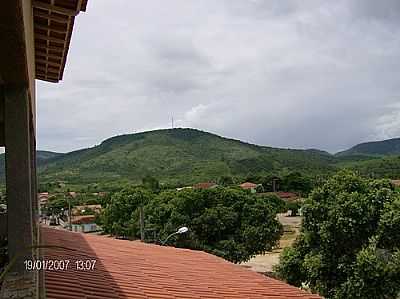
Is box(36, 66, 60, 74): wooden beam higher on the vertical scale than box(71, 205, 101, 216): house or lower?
higher

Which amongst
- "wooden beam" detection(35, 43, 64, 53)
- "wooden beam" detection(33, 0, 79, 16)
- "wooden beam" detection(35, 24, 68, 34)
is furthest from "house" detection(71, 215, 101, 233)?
"wooden beam" detection(33, 0, 79, 16)

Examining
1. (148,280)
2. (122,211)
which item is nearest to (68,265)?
(148,280)

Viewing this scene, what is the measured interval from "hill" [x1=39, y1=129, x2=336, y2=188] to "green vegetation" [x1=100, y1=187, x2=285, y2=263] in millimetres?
50735

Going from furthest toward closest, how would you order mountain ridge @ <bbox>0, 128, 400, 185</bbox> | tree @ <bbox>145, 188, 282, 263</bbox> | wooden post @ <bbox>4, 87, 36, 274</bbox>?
mountain ridge @ <bbox>0, 128, 400, 185</bbox> < tree @ <bbox>145, 188, 282, 263</bbox> < wooden post @ <bbox>4, 87, 36, 274</bbox>

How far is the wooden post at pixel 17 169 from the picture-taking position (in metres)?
2.94

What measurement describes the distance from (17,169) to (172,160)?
320 ft

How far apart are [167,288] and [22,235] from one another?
216cm

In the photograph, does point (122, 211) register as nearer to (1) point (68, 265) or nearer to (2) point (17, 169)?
(1) point (68, 265)

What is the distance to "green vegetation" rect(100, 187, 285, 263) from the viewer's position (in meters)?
20.6

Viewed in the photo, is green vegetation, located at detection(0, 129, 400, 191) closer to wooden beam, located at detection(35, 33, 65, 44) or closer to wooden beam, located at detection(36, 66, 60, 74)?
wooden beam, located at detection(36, 66, 60, 74)

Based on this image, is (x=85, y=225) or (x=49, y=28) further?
(x=85, y=225)

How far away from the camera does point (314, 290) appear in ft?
40.9

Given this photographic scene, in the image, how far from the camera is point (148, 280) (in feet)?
16.2

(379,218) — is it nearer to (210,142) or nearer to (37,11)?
(37,11)
